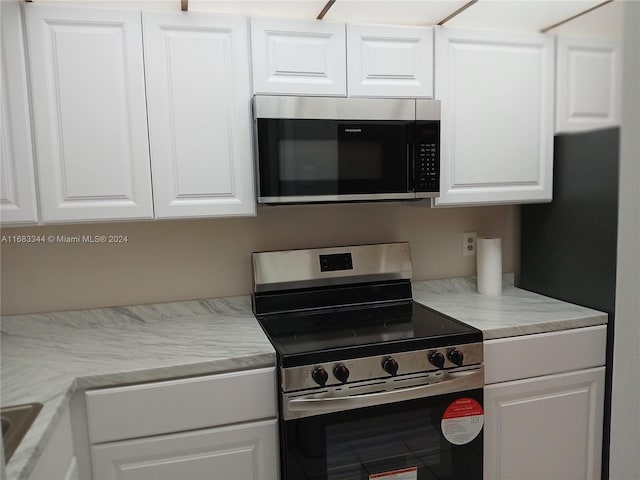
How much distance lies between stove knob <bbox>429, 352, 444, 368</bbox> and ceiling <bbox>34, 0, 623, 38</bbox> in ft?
3.77

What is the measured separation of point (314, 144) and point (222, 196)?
382 millimetres

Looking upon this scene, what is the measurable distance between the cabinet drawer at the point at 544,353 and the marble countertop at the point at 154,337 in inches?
1.2

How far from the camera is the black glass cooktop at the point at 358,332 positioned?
61.7 inches

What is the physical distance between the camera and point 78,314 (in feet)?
6.29

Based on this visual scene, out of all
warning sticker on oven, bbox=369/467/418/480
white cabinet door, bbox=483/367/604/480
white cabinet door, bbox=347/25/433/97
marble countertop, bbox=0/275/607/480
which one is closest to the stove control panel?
marble countertop, bbox=0/275/607/480

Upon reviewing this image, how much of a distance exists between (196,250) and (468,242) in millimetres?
1272

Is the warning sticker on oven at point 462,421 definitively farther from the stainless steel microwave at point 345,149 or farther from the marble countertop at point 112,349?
the stainless steel microwave at point 345,149

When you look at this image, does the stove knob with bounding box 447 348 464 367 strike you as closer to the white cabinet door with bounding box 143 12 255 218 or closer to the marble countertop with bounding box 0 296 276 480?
the marble countertop with bounding box 0 296 276 480

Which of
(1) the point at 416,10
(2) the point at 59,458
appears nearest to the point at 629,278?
(2) the point at 59,458


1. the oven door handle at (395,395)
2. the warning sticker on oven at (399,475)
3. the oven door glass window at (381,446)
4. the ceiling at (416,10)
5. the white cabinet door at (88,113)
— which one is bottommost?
the warning sticker on oven at (399,475)

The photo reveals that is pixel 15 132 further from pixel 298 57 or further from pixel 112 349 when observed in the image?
pixel 298 57

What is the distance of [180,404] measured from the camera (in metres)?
1.50

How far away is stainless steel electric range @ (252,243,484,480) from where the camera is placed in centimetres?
153

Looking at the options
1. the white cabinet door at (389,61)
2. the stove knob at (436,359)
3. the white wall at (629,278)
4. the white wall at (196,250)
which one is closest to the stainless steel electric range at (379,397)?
the stove knob at (436,359)
